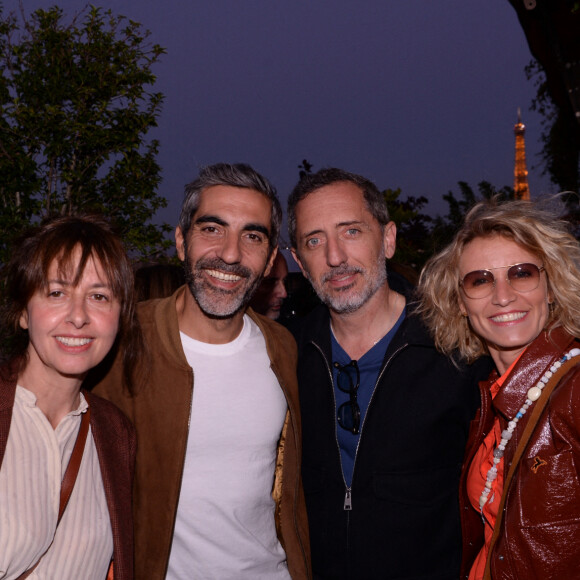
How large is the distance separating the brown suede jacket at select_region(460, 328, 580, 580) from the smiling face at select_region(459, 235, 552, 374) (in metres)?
0.23

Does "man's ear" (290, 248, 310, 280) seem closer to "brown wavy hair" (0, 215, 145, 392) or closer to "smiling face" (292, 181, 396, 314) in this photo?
"smiling face" (292, 181, 396, 314)

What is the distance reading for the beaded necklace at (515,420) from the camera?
2.57 m

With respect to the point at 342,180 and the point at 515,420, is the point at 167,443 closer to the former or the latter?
the point at 515,420

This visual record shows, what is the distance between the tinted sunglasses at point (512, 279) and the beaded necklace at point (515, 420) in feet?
1.28

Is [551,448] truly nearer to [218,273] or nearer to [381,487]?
[381,487]

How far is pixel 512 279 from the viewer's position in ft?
9.32

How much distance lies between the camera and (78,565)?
7.88ft

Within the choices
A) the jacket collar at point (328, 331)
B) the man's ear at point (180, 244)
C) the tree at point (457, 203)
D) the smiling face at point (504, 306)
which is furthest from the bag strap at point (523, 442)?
the tree at point (457, 203)

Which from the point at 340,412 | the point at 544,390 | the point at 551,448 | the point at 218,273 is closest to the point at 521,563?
the point at 551,448

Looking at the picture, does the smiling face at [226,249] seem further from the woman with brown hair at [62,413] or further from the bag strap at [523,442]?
the bag strap at [523,442]

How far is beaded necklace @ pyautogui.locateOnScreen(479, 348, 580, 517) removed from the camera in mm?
2568

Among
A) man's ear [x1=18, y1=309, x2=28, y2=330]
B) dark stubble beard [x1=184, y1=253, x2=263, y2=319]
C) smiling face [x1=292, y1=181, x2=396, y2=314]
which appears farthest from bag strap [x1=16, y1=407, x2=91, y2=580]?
smiling face [x1=292, y1=181, x2=396, y2=314]

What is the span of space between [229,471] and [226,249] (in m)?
1.27

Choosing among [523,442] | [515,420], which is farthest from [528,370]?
[523,442]
